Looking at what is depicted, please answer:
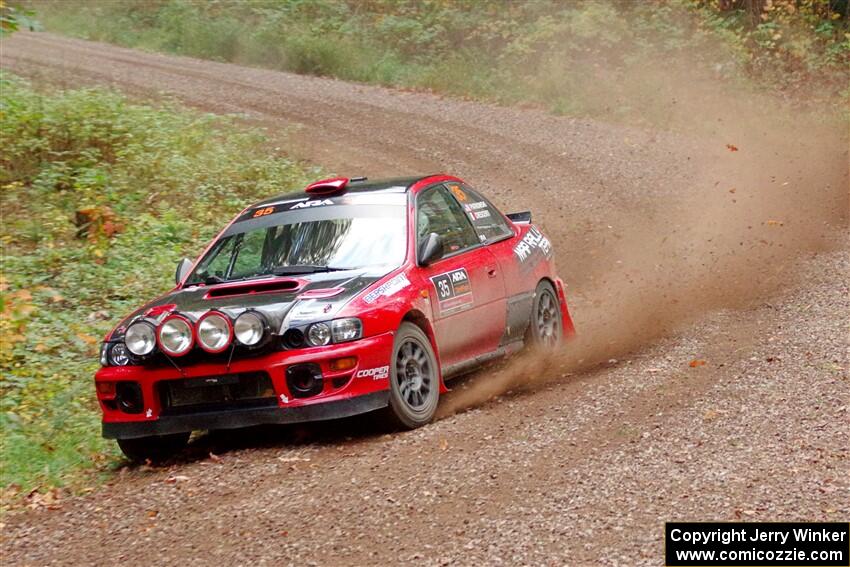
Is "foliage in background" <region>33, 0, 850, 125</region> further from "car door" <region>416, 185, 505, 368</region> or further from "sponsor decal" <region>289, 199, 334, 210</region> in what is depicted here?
"sponsor decal" <region>289, 199, 334, 210</region>

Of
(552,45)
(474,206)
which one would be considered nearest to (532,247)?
(474,206)

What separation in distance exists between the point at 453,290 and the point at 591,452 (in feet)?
7.31

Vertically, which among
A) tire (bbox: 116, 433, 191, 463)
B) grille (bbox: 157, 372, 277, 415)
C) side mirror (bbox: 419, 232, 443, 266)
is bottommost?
tire (bbox: 116, 433, 191, 463)

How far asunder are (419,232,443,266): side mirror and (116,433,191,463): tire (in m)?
2.05

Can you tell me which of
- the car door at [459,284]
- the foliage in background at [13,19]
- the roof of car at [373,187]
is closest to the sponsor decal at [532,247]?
the car door at [459,284]

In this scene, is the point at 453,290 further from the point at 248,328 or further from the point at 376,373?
the point at 248,328

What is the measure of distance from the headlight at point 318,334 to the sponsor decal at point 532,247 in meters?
2.82

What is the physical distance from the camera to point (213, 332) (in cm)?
716

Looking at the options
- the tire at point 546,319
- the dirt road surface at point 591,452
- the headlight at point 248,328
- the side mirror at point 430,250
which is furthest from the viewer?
the tire at point 546,319

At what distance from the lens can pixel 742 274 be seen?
40.0 feet

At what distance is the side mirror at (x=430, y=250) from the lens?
26.6 feet

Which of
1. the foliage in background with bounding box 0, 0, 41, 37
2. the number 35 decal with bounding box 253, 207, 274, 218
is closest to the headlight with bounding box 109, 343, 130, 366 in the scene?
the number 35 decal with bounding box 253, 207, 274, 218

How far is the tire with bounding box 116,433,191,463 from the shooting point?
7.71 m

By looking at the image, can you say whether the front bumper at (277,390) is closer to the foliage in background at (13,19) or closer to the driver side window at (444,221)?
the driver side window at (444,221)
